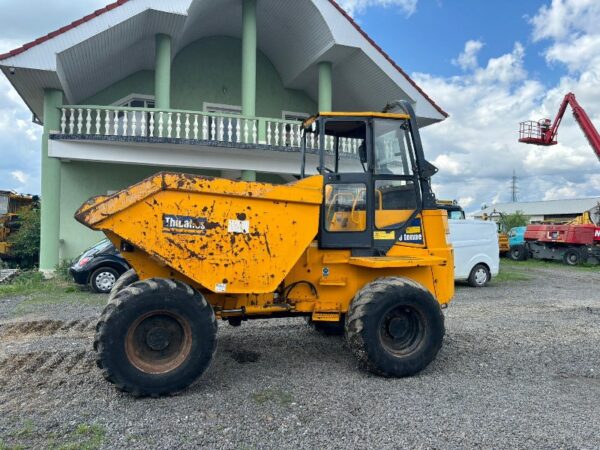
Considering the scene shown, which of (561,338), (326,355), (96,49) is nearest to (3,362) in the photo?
(326,355)

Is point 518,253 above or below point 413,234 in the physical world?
below

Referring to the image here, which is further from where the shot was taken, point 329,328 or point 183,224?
point 329,328

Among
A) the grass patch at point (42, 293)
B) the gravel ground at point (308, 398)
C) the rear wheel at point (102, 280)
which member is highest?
the rear wheel at point (102, 280)

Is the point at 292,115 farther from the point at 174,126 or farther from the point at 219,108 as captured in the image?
the point at 174,126

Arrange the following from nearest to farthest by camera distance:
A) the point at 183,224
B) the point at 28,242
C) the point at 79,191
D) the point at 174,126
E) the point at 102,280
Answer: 1. the point at 183,224
2. the point at 102,280
3. the point at 174,126
4. the point at 79,191
5. the point at 28,242

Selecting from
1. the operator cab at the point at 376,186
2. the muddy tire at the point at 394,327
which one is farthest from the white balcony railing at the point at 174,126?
the muddy tire at the point at 394,327

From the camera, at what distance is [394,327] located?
5.11 m

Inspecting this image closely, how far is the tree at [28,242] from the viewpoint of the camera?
1733 centimetres

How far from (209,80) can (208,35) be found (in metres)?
1.51

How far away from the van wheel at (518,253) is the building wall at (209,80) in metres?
13.7

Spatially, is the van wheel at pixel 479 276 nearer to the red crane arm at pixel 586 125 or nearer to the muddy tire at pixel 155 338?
the muddy tire at pixel 155 338

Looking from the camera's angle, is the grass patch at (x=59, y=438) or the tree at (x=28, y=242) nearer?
the grass patch at (x=59, y=438)

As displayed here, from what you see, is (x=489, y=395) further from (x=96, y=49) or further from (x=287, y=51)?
(x=287, y=51)

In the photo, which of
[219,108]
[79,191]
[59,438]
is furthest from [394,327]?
[219,108]
